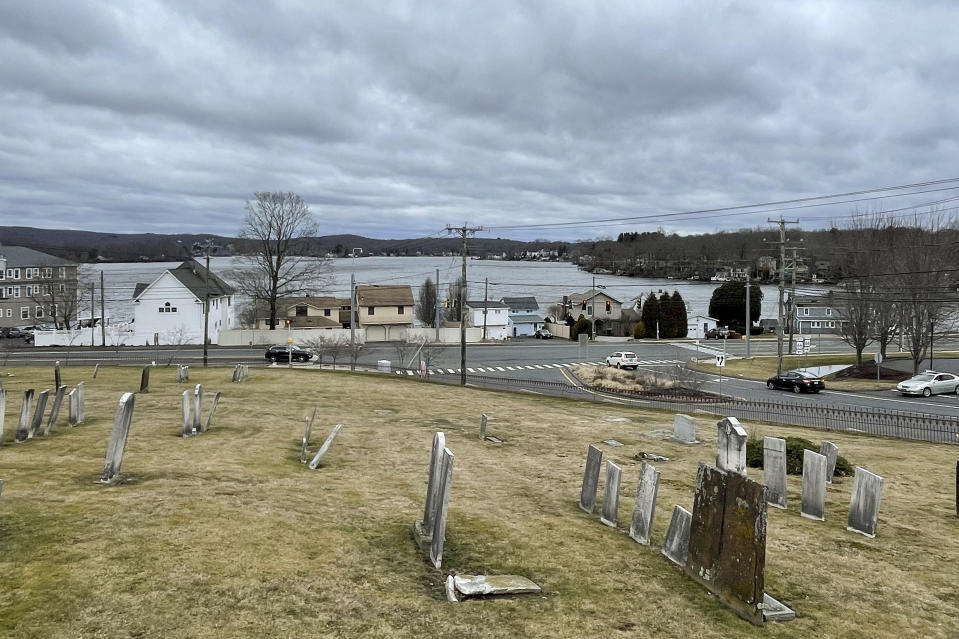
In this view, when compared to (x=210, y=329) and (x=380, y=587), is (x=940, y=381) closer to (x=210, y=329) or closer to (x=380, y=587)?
(x=380, y=587)

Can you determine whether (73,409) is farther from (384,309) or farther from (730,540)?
(384,309)

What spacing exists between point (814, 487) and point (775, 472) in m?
1.01

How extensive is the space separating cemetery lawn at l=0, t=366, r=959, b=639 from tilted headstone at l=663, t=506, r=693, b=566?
0.19 m

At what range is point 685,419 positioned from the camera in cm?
2000

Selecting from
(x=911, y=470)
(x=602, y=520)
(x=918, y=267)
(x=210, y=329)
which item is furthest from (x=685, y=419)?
(x=210, y=329)

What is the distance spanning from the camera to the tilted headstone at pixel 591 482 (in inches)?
434

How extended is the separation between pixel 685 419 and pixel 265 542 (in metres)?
15.2

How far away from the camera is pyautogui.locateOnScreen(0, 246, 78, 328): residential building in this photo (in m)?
71.2

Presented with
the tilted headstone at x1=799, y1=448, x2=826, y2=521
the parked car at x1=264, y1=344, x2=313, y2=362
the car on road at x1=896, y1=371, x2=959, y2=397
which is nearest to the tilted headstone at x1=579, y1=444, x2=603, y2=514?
the tilted headstone at x1=799, y1=448, x2=826, y2=521

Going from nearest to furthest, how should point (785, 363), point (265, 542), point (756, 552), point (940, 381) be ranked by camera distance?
point (756, 552), point (265, 542), point (940, 381), point (785, 363)

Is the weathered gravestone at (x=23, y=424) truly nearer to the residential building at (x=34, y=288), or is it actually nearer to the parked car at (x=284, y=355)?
the parked car at (x=284, y=355)

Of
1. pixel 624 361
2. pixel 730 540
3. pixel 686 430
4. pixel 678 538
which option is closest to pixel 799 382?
pixel 624 361

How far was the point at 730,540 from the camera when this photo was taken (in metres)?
7.18

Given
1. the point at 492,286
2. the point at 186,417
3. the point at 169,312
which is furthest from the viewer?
the point at 492,286
